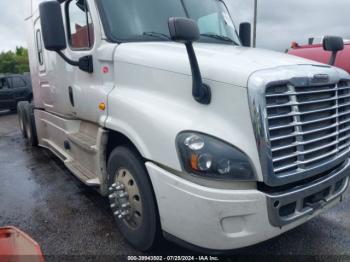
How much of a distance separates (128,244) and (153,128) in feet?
4.23

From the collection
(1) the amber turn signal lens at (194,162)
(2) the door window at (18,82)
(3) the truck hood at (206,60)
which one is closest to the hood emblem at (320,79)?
(3) the truck hood at (206,60)

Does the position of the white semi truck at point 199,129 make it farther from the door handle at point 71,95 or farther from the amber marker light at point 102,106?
the door handle at point 71,95

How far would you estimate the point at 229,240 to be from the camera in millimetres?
2305

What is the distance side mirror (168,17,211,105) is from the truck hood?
123mm

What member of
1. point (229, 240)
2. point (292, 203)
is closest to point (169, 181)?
point (229, 240)

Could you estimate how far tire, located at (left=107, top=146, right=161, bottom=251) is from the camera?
2.69 metres

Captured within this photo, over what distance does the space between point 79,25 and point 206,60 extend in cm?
187

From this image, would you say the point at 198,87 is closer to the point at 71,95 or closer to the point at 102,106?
the point at 102,106

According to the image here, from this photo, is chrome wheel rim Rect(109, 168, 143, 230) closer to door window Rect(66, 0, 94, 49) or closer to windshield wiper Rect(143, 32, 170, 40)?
windshield wiper Rect(143, 32, 170, 40)

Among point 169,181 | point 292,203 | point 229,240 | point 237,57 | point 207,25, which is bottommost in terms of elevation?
point 229,240

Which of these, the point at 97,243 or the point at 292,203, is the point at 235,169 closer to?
the point at 292,203

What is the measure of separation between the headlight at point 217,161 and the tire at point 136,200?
1.92ft

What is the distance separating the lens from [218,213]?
2.23 m

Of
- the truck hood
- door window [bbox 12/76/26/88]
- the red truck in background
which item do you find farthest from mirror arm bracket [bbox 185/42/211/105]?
door window [bbox 12/76/26/88]
